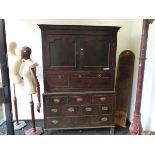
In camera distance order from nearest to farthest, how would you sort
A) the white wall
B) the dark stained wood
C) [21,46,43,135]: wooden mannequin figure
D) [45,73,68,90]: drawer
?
the dark stained wood < [21,46,43,135]: wooden mannequin figure < [45,73,68,90]: drawer < the white wall

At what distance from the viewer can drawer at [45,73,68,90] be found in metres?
2.18

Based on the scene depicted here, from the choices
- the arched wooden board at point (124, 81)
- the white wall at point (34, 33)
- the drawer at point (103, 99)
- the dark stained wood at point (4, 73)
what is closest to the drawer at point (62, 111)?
the drawer at point (103, 99)

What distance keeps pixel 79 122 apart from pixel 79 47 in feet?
3.29

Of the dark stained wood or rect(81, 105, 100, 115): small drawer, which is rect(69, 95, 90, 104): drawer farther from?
the dark stained wood

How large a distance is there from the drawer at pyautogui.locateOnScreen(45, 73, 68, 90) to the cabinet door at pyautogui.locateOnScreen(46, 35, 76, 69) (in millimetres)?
117

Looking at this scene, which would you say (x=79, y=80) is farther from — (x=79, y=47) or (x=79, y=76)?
(x=79, y=47)

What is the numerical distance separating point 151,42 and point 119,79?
2.36 ft

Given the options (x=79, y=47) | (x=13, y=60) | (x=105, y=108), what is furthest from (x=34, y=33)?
(x=105, y=108)

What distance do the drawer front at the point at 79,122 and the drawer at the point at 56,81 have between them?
43 centimetres

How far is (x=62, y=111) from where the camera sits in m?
2.23

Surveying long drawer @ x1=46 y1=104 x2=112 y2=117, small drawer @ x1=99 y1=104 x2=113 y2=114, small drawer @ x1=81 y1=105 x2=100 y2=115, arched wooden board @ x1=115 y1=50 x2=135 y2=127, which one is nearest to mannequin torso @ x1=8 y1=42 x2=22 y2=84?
long drawer @ x1=46 y1=104 x2=112 y2=117

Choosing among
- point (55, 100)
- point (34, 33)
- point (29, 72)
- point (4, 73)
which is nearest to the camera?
point (4, 73)
